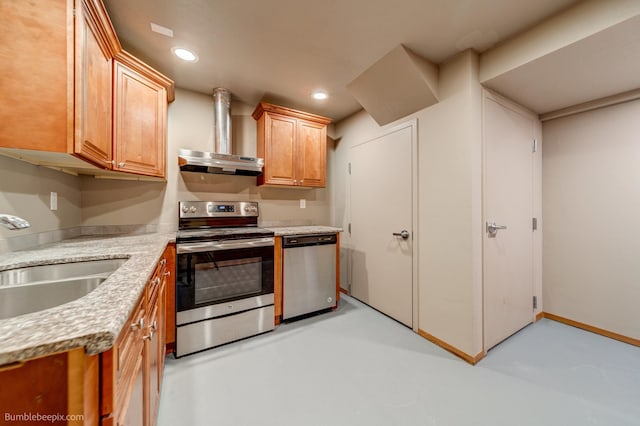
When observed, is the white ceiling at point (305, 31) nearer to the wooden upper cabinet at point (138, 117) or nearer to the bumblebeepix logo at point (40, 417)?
the wooden upper cabinet at point (138, 117)

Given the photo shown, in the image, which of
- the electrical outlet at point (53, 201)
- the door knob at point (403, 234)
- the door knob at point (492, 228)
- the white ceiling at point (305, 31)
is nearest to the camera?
the white ceiling at point (305, 31)

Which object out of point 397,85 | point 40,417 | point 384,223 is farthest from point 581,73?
point 40,417

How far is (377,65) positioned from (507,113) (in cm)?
126

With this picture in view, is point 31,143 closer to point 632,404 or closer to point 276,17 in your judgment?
point 276,17

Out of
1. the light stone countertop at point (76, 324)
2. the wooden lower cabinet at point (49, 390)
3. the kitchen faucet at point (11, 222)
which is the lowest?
the wooden lower cabinet at point (49, 390)

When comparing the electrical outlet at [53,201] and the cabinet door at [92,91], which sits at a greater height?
the cabinet door at [92,91]

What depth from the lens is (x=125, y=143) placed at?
71.4 inches

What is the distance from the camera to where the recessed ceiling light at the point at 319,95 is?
2586 mm

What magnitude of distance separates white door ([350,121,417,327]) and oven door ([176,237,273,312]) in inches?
47.8

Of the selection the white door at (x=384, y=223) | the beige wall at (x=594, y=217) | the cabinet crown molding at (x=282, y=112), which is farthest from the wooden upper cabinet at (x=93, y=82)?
the beige wall at (x=594, y=217)

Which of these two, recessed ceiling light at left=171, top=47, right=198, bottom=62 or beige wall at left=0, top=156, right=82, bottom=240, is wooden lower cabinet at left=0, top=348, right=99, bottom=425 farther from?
recessed ceiling light at left=171, top=47, right=198, bottom=62

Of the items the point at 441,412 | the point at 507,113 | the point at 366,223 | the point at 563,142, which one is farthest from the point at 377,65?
the point at 441,412

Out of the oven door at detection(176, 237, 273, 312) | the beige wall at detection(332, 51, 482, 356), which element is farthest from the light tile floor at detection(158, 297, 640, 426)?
the oven door at detection(176, 237, 273, 312)

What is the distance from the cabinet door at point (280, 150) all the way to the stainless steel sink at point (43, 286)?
173 centimetres
